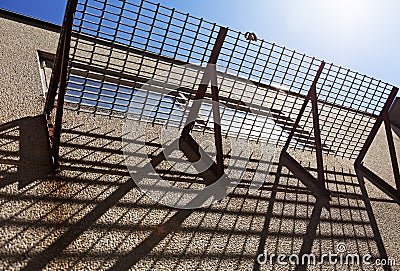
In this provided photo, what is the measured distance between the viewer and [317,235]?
7.34 feet

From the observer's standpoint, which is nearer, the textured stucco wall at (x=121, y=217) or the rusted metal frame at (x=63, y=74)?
the textured stucco wall at (x=121, y=217)

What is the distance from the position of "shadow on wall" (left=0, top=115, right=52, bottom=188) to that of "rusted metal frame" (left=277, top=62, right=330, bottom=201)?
1.63 meters

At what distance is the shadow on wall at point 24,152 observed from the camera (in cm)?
190

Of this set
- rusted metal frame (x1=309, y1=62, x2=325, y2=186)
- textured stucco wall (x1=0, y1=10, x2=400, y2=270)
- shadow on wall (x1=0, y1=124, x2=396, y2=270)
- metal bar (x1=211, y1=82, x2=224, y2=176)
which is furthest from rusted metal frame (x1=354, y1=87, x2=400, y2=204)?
metal bar (x1=211, y1=82, x2=224, y2=176)

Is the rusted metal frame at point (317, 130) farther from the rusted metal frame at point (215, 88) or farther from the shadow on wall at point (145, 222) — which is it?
the rusted metal frame at point (215, 88)

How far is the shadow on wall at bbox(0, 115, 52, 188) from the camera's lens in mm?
1904

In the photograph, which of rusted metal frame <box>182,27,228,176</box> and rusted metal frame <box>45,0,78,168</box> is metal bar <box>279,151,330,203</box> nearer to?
rusted metal frame <box>182,27,228,176</box>

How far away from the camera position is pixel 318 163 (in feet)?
9.30

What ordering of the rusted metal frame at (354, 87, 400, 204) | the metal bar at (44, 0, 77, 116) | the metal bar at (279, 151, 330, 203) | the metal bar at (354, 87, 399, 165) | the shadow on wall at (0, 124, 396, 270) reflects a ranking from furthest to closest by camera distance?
the metal bar at (354, 87, 399, 165) → the rusted metal frame at (354, 87, 400, 204) → the metal bar at (279, 151, 330, 203) → the metal bar at (44, 0, 77, 116) → the shadow on wall at (0, 124, 396, 270)

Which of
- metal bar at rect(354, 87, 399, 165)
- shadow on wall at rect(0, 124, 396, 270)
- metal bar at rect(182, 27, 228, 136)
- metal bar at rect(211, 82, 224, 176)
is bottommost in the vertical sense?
shadow on wall at rect(0, 124, 396, 270)

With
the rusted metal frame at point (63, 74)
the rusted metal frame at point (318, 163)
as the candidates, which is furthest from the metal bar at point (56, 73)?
the rusted metal frame at point (318, 163)

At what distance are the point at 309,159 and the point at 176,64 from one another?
145cm

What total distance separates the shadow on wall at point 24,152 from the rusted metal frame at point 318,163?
5.34ft

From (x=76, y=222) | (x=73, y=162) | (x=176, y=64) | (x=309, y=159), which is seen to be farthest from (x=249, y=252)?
(x=309, y=159)
